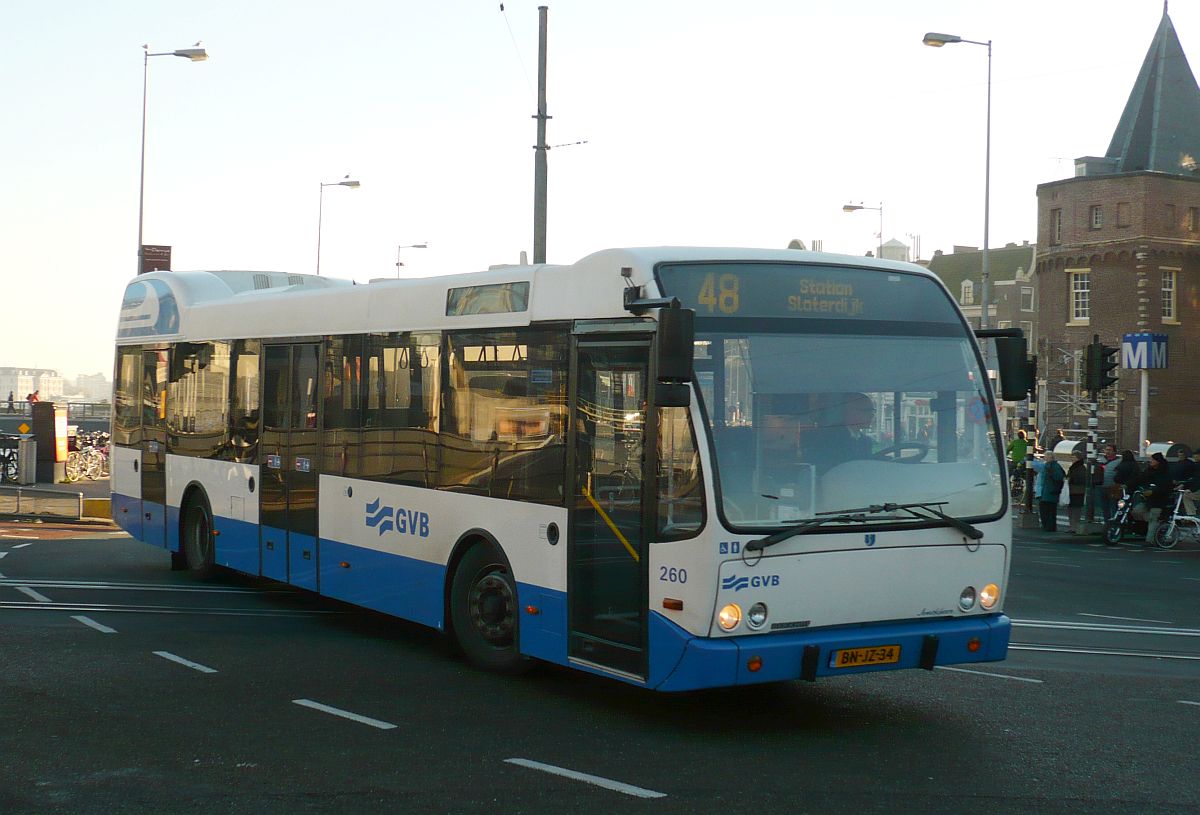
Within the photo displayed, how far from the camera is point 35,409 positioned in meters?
33.3

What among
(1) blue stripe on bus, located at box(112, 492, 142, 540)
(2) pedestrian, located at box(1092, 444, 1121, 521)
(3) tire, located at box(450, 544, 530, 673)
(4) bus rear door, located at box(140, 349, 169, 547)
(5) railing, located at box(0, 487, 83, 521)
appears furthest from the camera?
(2) pedestrian, located at box(1092, 444, 1121, 521)

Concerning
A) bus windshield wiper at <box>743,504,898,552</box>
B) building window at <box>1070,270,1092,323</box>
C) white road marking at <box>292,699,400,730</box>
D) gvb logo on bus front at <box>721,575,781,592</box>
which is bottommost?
white road marking at <box>292,699,400,730</box>

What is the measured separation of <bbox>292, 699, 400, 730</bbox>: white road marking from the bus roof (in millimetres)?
2629

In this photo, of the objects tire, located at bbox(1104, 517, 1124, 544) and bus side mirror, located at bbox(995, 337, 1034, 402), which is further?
tire, located at bbox(1104, 517, 1124, 544)

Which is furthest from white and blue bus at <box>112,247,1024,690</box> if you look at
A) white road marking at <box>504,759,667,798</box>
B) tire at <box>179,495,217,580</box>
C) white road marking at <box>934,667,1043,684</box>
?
tire at <box>179,495,217,580</box>

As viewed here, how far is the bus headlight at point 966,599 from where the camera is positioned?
27.5ft

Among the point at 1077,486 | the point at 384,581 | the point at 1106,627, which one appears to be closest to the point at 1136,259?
the point at 1077,486

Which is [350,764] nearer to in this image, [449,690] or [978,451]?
[449,690]

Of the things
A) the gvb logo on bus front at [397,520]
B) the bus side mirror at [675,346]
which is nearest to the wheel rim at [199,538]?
the gvb logo on bus front at [397,520]

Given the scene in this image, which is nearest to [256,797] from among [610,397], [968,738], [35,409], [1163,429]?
[610,397]

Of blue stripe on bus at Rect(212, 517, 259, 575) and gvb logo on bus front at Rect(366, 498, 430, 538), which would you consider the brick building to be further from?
gvb logo on bus front at Rect(366, 498, 430, 538)

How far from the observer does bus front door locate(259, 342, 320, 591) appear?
12094mm

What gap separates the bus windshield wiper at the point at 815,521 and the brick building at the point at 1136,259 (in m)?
60.7

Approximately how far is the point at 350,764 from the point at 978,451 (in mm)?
3917
